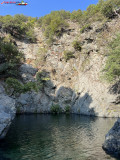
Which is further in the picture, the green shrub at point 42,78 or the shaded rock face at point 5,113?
the green shrub at point 42,78

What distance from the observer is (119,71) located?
123 feet

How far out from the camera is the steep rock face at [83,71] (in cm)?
4194

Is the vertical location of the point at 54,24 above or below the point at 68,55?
above

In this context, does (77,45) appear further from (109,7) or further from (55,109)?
(55,109)

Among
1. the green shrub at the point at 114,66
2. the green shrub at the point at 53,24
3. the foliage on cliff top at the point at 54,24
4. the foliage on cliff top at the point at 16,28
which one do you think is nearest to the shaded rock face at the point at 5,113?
the green shrub at the point at 114,66

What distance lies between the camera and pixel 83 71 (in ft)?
172

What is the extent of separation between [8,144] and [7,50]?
39.5 metres

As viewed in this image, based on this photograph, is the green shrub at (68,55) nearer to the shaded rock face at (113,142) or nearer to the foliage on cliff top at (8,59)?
the foliage on cliff top at (8,59)

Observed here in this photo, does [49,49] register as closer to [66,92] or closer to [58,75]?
[58,75]

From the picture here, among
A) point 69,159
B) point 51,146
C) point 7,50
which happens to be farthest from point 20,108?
point 69,159

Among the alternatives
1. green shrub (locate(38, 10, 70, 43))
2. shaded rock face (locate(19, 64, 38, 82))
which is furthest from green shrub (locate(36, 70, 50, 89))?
green shrub (locate(38, 10, 70, 43))

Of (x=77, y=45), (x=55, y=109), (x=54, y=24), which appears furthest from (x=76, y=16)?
(x=55, y=109)

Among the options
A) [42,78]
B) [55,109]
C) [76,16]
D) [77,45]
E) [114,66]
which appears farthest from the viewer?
[76,16]

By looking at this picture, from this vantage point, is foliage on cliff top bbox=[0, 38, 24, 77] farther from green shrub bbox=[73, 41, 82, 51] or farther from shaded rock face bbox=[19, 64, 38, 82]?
green shrub bbox=[73, 41, 82, 51]
